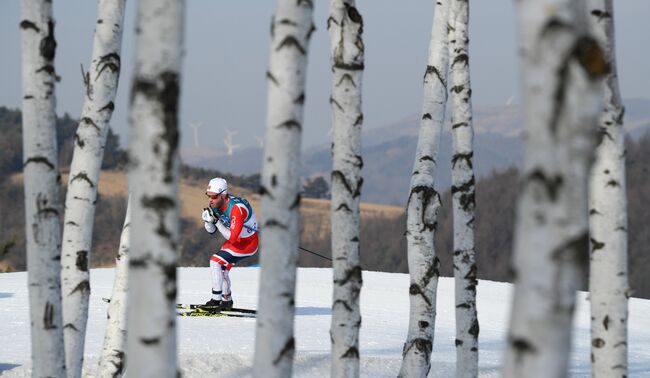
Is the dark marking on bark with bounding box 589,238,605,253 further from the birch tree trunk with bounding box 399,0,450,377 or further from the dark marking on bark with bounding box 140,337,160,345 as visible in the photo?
the birch tree trunk with bounding box 399,0,450,377

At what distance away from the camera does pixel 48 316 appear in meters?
4.47

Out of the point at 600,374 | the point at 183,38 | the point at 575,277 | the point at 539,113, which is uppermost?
the point at 183,38

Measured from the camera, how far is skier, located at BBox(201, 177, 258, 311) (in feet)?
41.7

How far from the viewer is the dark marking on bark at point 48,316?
446 centimetres

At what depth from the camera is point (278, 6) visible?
4367 mm

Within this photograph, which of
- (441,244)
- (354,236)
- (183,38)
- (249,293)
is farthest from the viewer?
(441,244)

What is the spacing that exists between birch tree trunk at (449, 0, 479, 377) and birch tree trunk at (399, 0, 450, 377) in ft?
0.52

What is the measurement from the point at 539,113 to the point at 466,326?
495cm

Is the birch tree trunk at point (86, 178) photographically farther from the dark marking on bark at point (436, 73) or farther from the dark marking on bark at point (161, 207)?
the dark marking on bark at point (161, 207)

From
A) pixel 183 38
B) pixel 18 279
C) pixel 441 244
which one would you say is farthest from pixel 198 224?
pixel 183 38

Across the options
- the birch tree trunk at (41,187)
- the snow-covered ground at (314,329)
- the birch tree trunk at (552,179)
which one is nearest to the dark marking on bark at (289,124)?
the birch tree trunk at (41,187)

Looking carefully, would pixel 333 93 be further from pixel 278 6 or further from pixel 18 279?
pixel 18 279

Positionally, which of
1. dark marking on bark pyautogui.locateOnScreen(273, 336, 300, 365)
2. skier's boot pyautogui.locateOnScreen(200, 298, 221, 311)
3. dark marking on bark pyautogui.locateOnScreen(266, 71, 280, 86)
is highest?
dark marking on bark pyautogui.locateOnScreen(266, 71, 280, 86)

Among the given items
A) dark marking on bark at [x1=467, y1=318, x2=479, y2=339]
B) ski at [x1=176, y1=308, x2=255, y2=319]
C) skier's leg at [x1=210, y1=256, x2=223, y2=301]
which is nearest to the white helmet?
skier's leg at [x1=210, y1=256, x2=223, y2=301]
